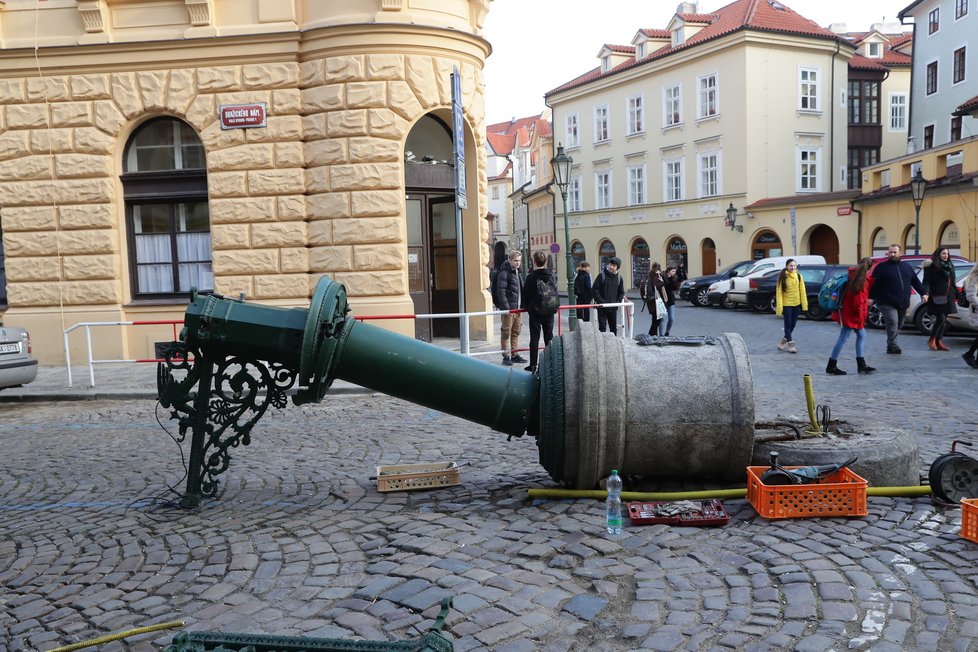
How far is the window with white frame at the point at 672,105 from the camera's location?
147ft

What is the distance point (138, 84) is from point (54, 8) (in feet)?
6.44

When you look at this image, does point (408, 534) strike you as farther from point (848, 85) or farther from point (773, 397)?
point (848, 85)

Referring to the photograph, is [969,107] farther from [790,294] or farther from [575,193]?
[575,193]

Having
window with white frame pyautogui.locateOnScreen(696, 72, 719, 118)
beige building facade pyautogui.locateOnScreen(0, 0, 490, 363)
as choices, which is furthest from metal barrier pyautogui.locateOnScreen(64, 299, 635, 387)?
window with white frame pyautogui.locateOnScreen(696, 72, 719, 118)

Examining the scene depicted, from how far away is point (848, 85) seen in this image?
45.8m

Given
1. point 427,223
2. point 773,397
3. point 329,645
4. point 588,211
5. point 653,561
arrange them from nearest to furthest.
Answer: point 329,645 < point 653,561 < point 773,397 < point 427,223 < point 588,211

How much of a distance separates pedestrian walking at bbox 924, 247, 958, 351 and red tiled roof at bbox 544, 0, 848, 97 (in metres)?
28.7

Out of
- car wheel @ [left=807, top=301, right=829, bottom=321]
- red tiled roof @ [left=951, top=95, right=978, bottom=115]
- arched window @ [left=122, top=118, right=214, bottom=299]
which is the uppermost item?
red tiled roof @ [left=951, top=95, right=978, bottom=115]

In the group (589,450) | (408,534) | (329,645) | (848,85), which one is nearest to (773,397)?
(589,450)

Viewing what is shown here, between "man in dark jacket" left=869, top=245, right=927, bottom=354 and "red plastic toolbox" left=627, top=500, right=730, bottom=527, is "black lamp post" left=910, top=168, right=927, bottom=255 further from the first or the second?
"red plastic toolbox" left=627, top=500, right=730, bottom=527

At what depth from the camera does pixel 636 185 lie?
48.7m

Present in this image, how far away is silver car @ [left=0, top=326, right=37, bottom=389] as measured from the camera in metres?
10.9

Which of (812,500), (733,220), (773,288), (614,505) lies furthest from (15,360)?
(733,220)

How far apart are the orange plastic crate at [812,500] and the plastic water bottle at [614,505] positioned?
2.85 feet
